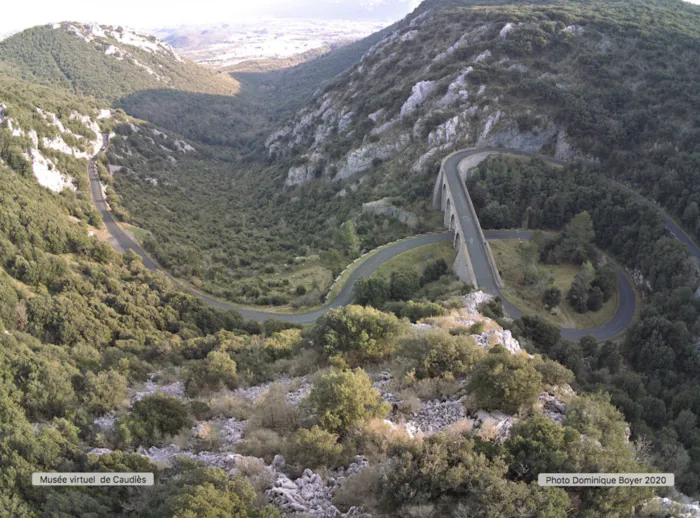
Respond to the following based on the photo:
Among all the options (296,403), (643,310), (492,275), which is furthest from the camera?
(492,275)

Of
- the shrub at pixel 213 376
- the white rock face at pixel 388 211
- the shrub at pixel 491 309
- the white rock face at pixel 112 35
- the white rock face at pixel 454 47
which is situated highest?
the white rock face at pixel 112 35

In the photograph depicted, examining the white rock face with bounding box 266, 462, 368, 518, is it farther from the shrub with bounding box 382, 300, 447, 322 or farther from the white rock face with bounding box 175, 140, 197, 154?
the white rock face with bounding box 175, 140, 197, 154

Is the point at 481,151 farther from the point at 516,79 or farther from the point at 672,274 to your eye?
the point at 672,274

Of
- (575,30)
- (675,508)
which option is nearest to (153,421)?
(675,508)

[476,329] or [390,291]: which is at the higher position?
[476,329]

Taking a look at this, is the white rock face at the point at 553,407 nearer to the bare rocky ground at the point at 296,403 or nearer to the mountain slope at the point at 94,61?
the bare rocky ground at the point at 296,403
